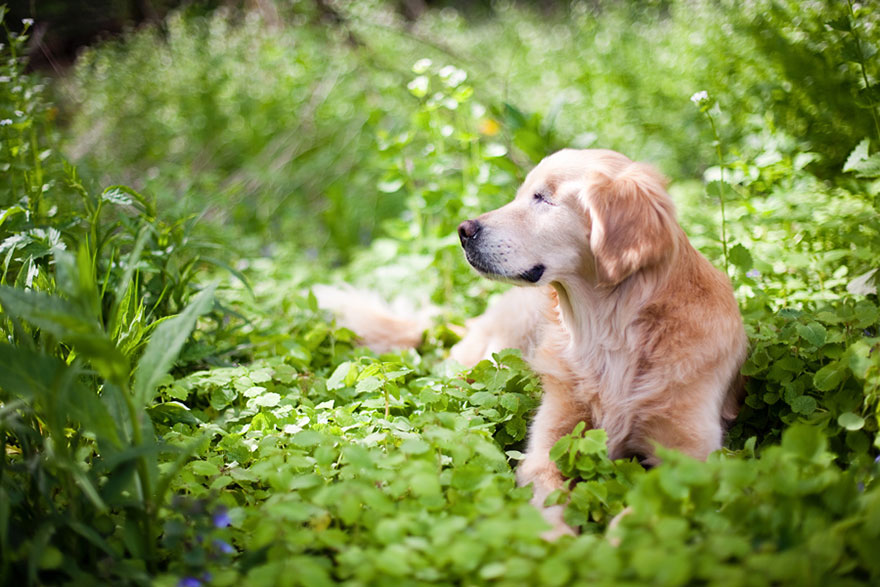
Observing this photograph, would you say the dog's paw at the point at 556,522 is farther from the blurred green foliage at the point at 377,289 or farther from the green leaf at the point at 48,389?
the green leaf at the point at 48,389

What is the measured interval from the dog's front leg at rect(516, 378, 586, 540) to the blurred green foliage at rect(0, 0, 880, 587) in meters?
0.07

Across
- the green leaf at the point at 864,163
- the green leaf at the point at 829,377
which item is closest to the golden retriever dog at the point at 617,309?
the green leaf at the point at 829,377

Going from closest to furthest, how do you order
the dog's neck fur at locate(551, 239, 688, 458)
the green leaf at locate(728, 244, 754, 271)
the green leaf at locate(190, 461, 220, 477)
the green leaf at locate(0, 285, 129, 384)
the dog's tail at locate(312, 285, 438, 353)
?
the green leaf at locate(0, 285, 129, 384)
the green leaf at locate(190, 461, 220, 477)
the dog's neck fur at locate(551, 239, 688, 458)
the green leaf at locate(728, 244, 754, 271)
the dog's tail at locate(312, 285, 438, 353)

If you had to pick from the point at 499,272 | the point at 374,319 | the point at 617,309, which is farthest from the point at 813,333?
the point at 374,319

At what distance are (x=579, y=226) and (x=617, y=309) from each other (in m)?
0.29

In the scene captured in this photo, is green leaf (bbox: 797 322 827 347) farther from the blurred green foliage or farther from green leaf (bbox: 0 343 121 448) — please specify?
green leaf (bbox: 0 343 121 448)

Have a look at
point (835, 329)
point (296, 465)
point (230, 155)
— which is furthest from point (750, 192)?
point (230, 155)

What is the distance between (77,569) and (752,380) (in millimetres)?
1930

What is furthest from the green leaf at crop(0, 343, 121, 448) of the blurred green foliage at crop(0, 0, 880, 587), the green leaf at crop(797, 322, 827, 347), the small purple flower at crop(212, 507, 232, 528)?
the green leaf at crop(797, 322, 827, 347)

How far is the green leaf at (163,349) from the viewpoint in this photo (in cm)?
140

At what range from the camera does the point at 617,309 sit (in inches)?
80.4

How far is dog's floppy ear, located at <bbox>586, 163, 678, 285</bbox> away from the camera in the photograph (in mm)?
1904

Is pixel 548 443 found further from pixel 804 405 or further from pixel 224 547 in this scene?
pixel 224 547

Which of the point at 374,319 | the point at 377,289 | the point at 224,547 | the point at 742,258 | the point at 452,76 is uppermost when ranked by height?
the point at 452,76
